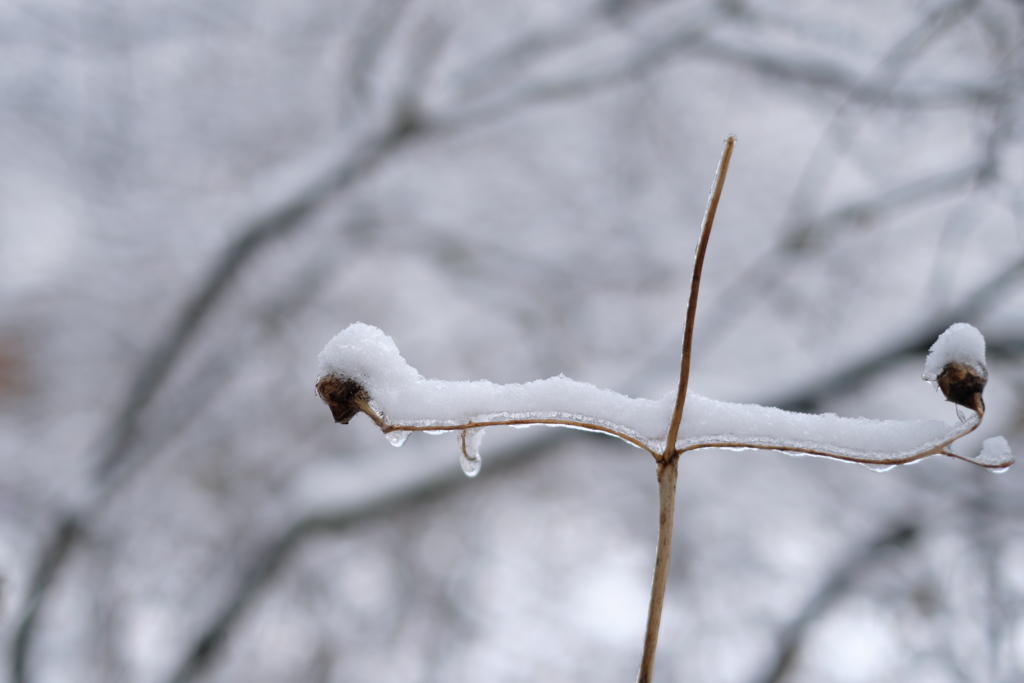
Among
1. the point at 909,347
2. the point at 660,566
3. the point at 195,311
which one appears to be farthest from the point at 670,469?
the point at 195,311

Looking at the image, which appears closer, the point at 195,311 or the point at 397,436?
the point at 397,436

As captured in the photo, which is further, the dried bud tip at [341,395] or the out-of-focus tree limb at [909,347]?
the out-of-focus tree limb at [909,347]

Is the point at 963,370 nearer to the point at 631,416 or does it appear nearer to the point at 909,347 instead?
the point at 631,416

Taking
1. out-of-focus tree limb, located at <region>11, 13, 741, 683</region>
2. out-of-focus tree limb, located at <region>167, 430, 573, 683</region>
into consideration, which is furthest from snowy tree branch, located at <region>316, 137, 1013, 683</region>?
out-of-focus tree limb, located at <region>11, 13, 741, 683</region>

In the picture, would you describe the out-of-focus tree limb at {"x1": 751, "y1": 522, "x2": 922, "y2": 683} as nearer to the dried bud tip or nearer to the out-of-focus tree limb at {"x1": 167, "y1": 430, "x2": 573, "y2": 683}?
the out-of-focus tree limb at {"x1": 167, "y1": 430, "x2": 573, "y2": 683}

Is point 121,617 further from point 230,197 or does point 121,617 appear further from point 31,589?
point 230,197

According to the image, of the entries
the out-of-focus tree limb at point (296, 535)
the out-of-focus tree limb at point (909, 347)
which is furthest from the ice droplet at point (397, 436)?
the out-of-focus tree limb at point (909, 347)

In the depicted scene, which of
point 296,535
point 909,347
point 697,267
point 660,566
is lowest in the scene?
point 660,566

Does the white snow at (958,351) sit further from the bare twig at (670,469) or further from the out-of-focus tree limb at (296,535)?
the out-of-focus tree limb at (296,535)
